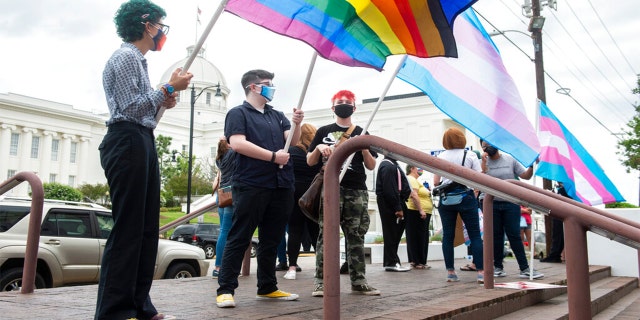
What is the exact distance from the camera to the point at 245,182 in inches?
174

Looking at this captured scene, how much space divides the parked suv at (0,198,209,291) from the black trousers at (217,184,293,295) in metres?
4.32

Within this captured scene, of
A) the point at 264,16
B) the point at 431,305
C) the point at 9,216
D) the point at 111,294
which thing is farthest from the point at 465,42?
the point at 9,216

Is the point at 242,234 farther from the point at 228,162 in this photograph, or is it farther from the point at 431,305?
the point at 228,162

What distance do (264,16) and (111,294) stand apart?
2261 millimetres

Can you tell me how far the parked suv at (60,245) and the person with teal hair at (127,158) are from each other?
188 inches

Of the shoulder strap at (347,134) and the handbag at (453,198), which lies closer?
the shoulder strap at (347,134)

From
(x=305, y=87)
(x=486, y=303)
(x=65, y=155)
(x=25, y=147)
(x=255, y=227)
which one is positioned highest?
(x=25, y=147)

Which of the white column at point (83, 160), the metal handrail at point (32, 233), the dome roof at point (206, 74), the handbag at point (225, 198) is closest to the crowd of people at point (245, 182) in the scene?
the handbag at point (225, 198)

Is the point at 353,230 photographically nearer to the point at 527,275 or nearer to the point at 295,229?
the point at 295,229

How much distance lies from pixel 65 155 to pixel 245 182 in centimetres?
8125

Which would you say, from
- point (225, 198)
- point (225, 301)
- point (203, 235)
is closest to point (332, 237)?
point (225, 301)

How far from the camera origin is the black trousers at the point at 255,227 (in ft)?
14.3

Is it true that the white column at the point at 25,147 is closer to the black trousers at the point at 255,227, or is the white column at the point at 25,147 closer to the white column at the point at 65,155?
the white column at the point at 65,155

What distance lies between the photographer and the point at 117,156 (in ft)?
10.9
